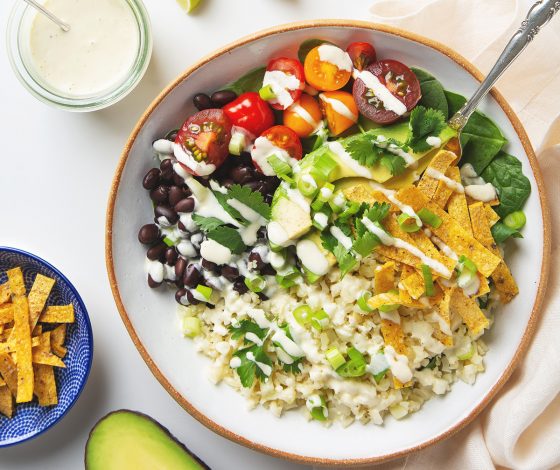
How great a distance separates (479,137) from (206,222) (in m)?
0.98

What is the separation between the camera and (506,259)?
8.01ft

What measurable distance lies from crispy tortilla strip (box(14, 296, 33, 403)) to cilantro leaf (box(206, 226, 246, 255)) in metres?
0.79

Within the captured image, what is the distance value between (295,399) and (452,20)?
1.51 metres

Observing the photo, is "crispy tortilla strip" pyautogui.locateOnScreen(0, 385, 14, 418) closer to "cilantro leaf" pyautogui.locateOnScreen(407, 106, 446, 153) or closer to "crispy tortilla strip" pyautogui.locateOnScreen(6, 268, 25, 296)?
"crispy tortilla strip" pyautogui.locateOnScreen(6, 268, 25, 296)

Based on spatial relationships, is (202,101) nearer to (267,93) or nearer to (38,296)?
(267,93)

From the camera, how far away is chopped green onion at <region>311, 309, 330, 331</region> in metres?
2.32

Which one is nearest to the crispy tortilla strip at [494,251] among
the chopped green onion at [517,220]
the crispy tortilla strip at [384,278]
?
the chopped green onion at [517,220]

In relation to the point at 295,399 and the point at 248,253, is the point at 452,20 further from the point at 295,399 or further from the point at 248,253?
the point at 295,399

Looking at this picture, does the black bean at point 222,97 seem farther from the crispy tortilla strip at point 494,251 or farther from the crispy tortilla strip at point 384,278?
the crispy tortilla strip at point 494,251

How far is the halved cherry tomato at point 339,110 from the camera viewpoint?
231cm

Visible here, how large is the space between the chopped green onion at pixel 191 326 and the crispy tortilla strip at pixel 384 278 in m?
0.68

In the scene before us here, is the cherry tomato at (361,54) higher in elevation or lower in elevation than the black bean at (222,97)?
higher

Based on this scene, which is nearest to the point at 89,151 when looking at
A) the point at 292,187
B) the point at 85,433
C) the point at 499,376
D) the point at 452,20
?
the point at 292,187

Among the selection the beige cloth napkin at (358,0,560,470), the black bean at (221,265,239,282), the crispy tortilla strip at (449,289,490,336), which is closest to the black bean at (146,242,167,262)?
the black bean at (221,265,239,282)
